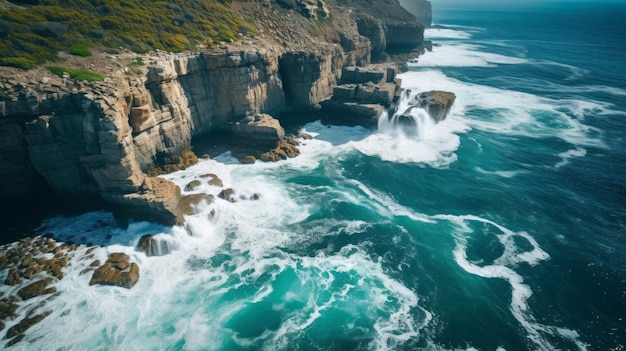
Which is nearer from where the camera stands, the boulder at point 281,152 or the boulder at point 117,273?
the boulder at point 117,273

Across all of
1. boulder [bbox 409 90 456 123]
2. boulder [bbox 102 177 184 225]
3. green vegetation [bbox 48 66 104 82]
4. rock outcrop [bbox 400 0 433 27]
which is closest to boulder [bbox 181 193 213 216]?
boulder [bbox 102 177 184 225]

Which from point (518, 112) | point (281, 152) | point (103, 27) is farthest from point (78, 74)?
point (518, 112)

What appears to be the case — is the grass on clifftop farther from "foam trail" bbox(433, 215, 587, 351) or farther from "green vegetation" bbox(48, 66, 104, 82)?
"foam trail" bbox(433, 215, 587, 351)

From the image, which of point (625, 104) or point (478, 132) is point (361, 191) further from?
point (625, 104)

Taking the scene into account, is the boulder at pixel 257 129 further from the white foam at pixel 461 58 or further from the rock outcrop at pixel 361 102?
the white foam at pixel 461 58

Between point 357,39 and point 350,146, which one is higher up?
point 357,39

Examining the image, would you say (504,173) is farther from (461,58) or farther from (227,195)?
(461,58)

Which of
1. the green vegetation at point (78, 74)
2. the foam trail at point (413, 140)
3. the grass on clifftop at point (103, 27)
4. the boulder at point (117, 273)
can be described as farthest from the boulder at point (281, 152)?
the boulder at point (117, 273)

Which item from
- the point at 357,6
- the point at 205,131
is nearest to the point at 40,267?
the point at 205,131
